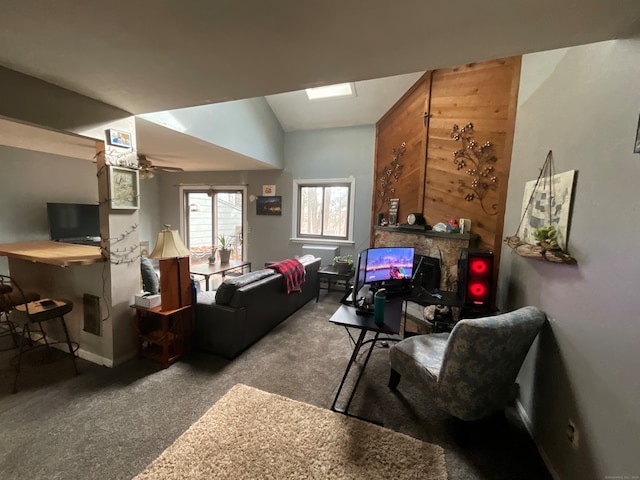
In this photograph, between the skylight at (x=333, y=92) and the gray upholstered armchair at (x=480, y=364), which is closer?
the gray upholstered armchair at (x=480, y=364)

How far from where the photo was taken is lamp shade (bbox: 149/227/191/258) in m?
2.21

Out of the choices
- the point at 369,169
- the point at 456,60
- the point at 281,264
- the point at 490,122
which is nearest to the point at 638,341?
the point at 456,60

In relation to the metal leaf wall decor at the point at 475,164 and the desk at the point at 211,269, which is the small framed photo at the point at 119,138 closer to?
the desk at the point at 211,269

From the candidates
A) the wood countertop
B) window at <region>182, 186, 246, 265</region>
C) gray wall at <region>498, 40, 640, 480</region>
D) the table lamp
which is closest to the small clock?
gray wall at <region>498, 40, 640, 480</region>

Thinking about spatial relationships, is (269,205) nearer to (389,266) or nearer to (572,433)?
(389,266)

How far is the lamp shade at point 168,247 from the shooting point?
2.21 m

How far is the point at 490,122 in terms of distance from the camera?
9.09ft

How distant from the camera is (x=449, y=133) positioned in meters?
3.11

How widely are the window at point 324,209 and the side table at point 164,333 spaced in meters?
2.98

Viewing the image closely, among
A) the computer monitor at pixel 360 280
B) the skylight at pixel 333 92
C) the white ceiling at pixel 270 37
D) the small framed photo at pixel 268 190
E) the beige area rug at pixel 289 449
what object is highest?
the skylight at pixel 333 92

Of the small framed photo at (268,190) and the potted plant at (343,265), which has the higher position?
the small framed photo at (268,190)

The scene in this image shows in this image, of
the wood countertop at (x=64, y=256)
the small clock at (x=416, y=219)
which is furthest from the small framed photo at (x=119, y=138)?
the small clock at (x=416, y=219)

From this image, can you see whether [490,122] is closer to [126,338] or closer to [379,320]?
[379,320]

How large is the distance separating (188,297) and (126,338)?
0.66m
